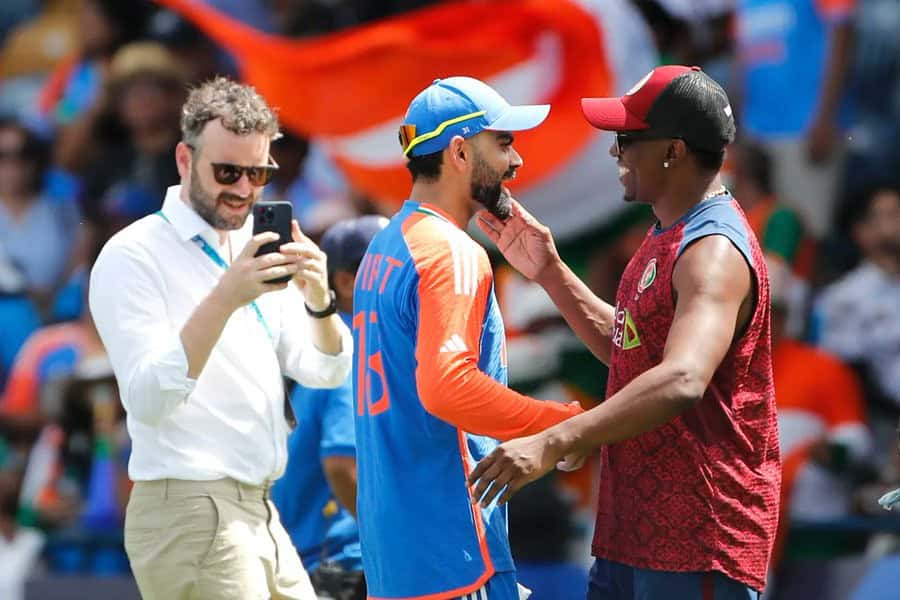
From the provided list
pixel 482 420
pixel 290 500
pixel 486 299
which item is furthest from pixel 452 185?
pixel 290 500

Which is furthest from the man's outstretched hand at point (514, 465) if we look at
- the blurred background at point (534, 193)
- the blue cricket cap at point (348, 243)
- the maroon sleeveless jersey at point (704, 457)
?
the blurred background at point (534, 193)

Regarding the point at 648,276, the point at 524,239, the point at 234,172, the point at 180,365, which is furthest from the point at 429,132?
the point at 180,365

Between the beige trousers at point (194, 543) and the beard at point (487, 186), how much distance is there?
1192mm

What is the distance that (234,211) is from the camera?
185 inches

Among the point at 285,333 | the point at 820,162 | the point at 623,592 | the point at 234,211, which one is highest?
the point at 820,162

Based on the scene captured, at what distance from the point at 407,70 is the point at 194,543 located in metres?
4.84

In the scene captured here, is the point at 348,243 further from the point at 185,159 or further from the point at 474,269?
the point at 474,269

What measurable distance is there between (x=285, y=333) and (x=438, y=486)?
1220 millimetres

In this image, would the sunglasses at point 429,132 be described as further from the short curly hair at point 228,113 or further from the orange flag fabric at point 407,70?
the orange flag fabric at point 407,70

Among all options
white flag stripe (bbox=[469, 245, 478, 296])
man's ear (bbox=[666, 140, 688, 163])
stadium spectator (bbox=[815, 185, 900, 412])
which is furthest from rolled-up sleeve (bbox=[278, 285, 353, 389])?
stadium spectator (bbox=[815, 185, 900, 412])

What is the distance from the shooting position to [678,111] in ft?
12.9

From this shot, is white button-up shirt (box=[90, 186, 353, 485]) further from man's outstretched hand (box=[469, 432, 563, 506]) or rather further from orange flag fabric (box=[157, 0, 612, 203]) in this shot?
orange flag fabric (box=[157, 0, 612, 203])

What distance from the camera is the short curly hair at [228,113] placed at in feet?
15.4

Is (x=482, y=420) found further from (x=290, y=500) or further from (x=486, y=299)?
(x=290, y=500)
